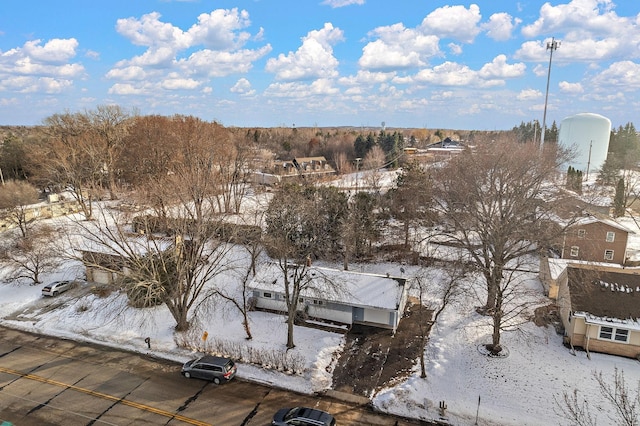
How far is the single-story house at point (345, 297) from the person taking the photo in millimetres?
25028

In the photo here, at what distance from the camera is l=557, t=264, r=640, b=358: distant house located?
69.9 ft

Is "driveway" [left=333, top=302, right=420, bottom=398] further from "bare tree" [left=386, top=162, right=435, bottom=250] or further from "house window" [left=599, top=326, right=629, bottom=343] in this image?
"bare tree" [left=386, top=162, right=435, bottom=250]

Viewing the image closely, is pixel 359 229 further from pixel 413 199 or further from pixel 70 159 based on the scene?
pixel 70 159

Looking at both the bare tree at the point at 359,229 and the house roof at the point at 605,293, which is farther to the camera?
the bare tree at the point at 359,229

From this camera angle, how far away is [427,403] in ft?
59.7

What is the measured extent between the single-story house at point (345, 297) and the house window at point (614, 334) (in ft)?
36.7

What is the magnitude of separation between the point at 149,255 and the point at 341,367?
1247 cm

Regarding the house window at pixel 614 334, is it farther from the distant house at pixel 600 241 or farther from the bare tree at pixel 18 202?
the bare tree at pixel 18 202

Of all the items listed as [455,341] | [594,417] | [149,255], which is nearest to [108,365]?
[149,255]

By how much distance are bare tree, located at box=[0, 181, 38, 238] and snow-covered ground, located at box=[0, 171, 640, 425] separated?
33.7 ft

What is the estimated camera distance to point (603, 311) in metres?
21.8

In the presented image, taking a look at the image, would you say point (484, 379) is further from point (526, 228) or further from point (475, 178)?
point (475, 178)

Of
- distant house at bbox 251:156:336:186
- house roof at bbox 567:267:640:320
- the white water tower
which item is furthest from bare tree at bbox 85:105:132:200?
the white water tower

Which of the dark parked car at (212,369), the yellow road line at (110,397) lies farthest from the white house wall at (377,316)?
the yellow road line at (110,397)
